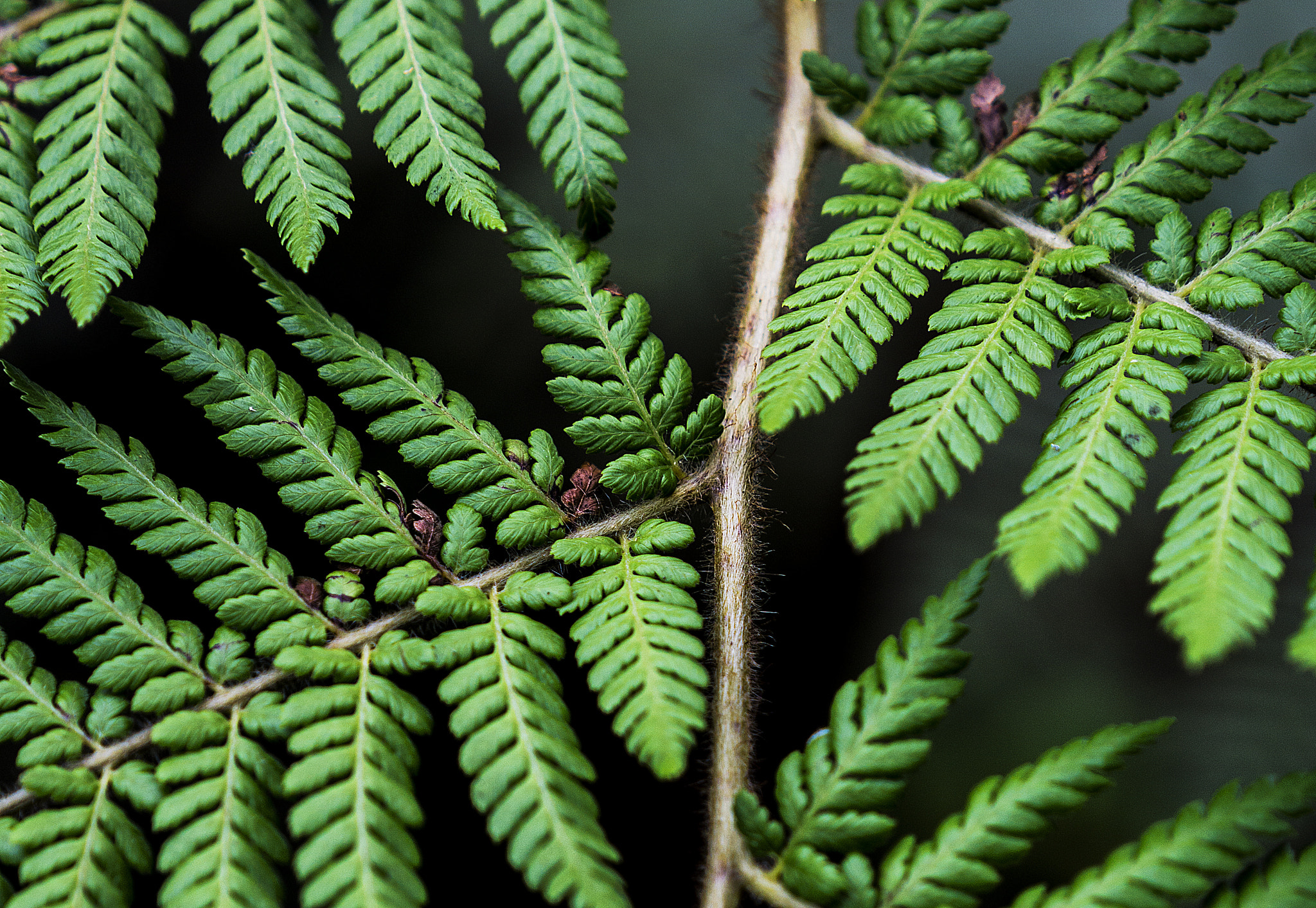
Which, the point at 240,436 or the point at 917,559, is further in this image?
the point at 917,559

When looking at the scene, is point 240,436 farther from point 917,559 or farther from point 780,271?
point 917,559

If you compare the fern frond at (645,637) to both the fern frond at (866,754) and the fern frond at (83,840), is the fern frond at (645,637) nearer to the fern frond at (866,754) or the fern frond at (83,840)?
the fern frond at (866,754)

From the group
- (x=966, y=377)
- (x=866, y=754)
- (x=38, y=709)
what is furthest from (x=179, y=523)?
(x=966, y=377)

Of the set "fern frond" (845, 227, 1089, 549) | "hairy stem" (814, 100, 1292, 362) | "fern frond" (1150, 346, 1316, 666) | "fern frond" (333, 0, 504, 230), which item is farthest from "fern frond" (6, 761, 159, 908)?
"hairy stem" (814, 100, 1292, 362)

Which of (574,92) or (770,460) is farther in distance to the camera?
(770,460)

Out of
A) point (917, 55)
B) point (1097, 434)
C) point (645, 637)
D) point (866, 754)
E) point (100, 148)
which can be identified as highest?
point (917, 55)

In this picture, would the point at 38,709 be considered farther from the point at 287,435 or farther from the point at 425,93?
the point at 425,93

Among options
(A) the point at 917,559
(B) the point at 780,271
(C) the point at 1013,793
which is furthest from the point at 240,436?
(A) the point at 917,559
